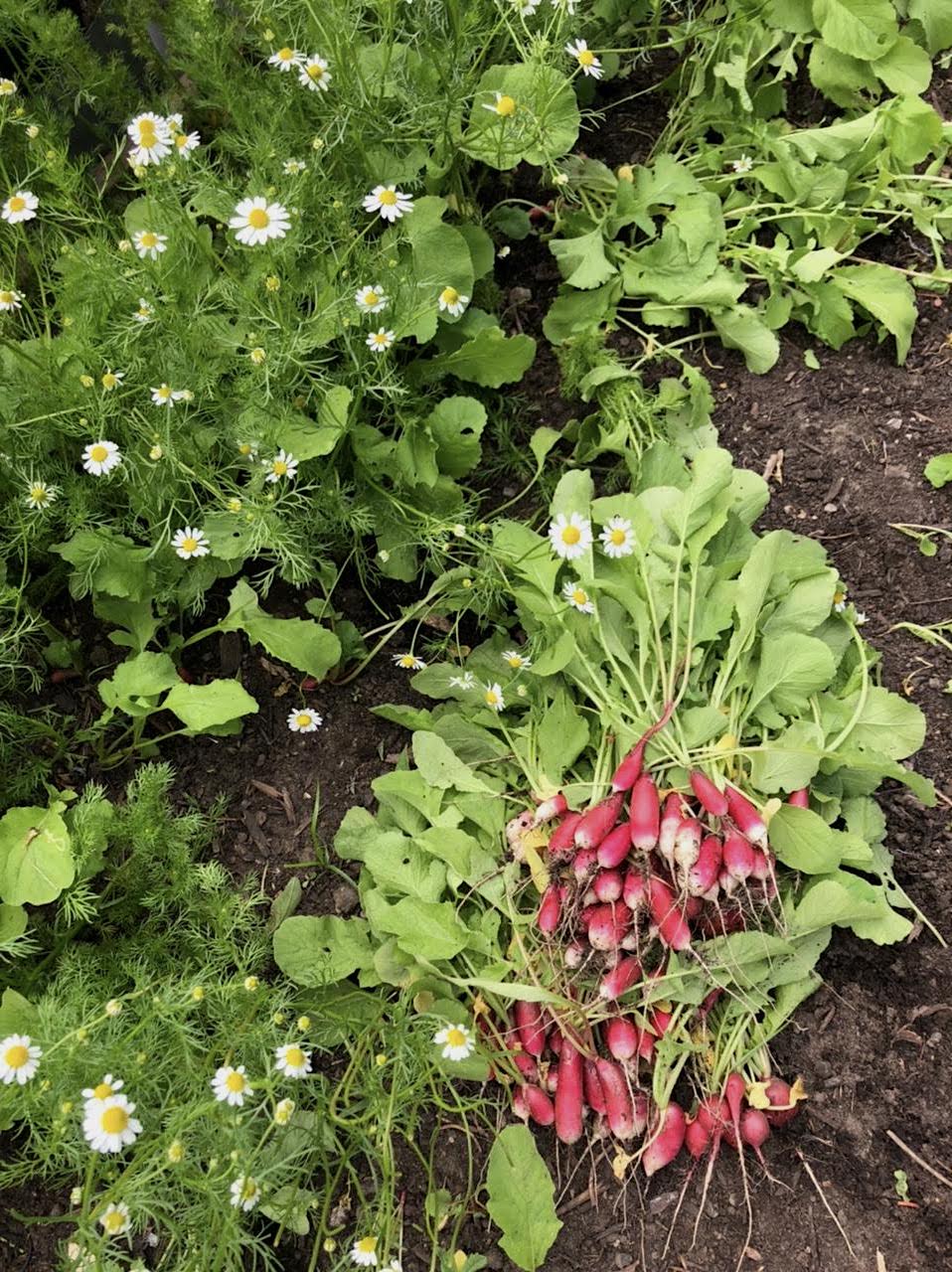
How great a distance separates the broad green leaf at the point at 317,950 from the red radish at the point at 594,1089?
1.49 ft

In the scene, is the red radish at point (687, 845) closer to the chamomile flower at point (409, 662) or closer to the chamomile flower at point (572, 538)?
the chamomile flower at point (572, 538)

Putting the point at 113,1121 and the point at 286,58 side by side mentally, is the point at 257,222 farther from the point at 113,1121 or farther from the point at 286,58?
the point at 113,1121

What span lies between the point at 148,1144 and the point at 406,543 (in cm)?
126

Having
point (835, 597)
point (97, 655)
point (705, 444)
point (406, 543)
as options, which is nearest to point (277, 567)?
point (406, 543)

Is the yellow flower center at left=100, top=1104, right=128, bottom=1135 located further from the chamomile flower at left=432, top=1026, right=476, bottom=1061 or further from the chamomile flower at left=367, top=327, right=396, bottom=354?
the chamomile flower at left=367, top=327, right=396, bottom=354

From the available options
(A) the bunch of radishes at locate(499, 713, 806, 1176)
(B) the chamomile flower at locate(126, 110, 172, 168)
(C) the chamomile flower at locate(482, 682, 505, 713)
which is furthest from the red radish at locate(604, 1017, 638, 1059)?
(B) the chamomile flower at locate(126, 110, 172, 168)

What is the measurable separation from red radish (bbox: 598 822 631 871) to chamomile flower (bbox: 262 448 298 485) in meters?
0.94

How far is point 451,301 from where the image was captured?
216 cm

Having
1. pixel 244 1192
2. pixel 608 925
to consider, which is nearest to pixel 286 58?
pixel 608 925

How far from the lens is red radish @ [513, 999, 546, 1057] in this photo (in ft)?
6.13

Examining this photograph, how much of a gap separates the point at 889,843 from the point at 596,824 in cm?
67

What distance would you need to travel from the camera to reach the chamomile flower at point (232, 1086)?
4.98 feet

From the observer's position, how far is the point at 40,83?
2695 millimetres

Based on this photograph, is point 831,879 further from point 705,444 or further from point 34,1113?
point 34,1113
